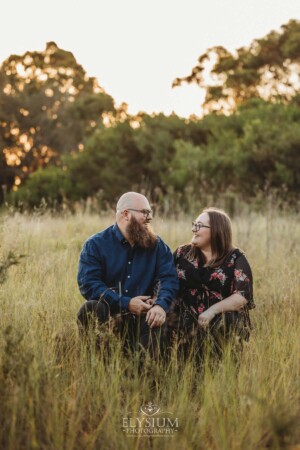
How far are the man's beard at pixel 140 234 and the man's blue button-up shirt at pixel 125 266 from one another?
0.08 metres

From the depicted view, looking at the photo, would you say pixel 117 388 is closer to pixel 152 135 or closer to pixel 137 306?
pixel 137 306

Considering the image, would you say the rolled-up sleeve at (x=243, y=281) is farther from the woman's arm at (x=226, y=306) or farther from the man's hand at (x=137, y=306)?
the man's hand at (x=137, y=306)

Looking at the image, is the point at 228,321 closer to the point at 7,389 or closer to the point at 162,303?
the point at 162,303

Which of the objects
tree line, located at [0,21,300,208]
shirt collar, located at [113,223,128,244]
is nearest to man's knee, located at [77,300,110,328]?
shirt collar, located at [113,223,128,244]

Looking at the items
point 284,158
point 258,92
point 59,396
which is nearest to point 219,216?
point 59,396

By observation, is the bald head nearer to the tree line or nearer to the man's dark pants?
the man's dark pants

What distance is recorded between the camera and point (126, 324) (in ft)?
14.5

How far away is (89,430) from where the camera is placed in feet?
9.85

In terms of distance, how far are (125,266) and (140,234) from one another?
0.27 m

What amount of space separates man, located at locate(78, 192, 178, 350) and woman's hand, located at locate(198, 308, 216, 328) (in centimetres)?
25

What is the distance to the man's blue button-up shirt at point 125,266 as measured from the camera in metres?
4.56

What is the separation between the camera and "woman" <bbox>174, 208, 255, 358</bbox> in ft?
14.8

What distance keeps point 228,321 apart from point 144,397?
1298mm

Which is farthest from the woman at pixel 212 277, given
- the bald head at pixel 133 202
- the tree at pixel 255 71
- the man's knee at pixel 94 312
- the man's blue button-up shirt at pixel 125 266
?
the tree at pixel 255 71
